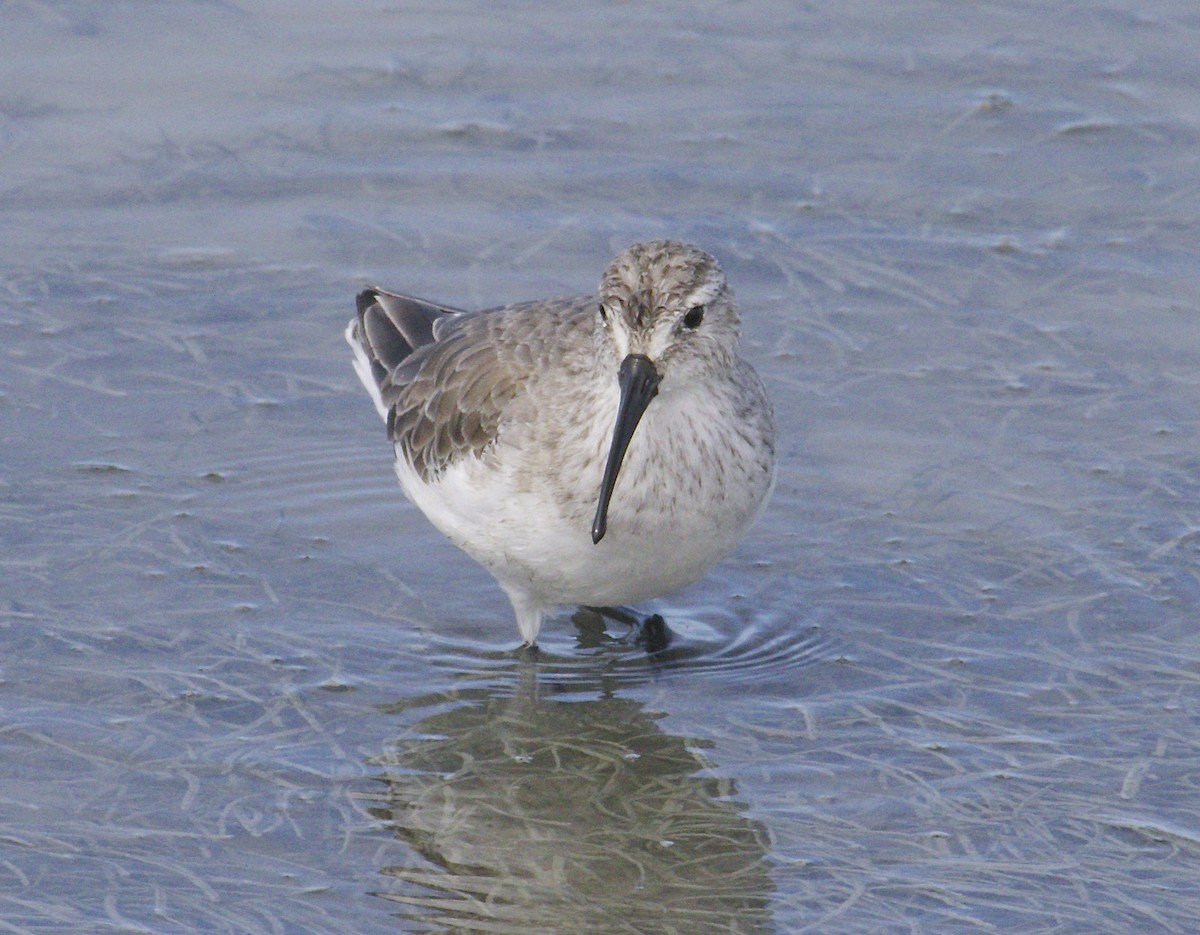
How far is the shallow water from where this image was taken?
6.12 m

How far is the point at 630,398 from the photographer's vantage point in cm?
627

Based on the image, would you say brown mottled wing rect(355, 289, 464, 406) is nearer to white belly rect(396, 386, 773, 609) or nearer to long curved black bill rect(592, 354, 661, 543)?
white belly rect(396, 386, 773, 609)

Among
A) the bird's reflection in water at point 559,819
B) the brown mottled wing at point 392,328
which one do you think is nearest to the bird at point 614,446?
the bird's reflection in water at point 559,819

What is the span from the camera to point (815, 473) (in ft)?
27.9

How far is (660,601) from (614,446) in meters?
1.67

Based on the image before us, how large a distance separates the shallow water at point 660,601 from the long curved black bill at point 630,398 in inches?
45.4

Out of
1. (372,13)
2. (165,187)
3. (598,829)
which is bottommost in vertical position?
(598,829)

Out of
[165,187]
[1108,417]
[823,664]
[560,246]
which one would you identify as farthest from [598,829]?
[165,187]

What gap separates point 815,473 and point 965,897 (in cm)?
291

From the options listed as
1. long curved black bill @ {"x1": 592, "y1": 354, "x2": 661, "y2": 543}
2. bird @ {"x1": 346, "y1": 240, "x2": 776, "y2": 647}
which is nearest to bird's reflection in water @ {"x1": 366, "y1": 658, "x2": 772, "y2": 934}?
bird @ {"x1": 346, "y1": 240, "x2": 776, "y2": 647}

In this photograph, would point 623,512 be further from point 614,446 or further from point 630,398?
point 630,398

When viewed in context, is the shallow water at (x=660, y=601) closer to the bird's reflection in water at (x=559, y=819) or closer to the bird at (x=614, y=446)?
the bird's reflection in water at (x=559, y=819)

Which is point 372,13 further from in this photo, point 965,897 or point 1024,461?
point 965,897

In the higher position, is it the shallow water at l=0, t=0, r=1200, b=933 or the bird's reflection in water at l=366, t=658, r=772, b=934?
the shallow water at l=0, t=0, r=1200, b=933
